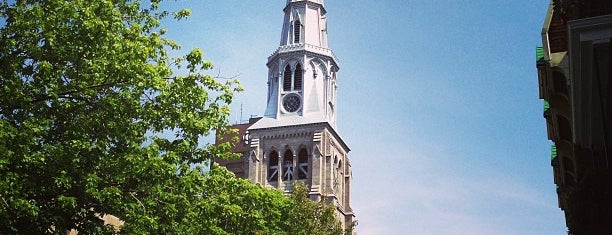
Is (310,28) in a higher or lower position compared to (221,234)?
higher

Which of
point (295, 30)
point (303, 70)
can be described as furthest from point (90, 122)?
point (295, 30)

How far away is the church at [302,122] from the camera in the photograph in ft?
269

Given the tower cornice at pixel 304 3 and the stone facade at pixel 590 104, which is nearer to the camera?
the stone facade at pixel 590 104

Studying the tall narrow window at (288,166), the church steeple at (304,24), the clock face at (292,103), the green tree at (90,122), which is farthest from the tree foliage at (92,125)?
the church steeple at (304,24)

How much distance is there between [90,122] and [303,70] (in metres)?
67.8

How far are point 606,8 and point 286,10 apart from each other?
262 feet

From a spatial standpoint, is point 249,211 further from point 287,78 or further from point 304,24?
point 304,24

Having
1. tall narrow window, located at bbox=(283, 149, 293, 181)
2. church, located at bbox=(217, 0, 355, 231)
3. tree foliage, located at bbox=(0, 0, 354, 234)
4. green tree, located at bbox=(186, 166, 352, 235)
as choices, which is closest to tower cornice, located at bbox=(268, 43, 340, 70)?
church, located at bbox=(217, 0, 355, 231)

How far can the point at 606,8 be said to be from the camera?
13336 millimetres

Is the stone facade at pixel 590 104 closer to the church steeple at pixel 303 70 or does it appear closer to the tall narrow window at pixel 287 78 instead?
the church steeple at pixel 303 70

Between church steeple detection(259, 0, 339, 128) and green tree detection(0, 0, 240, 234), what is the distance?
62240mm

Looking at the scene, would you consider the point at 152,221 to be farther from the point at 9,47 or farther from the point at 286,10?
the point at 286,10

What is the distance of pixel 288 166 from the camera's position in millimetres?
83312

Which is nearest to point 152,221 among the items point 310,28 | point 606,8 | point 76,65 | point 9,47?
point 76,65
